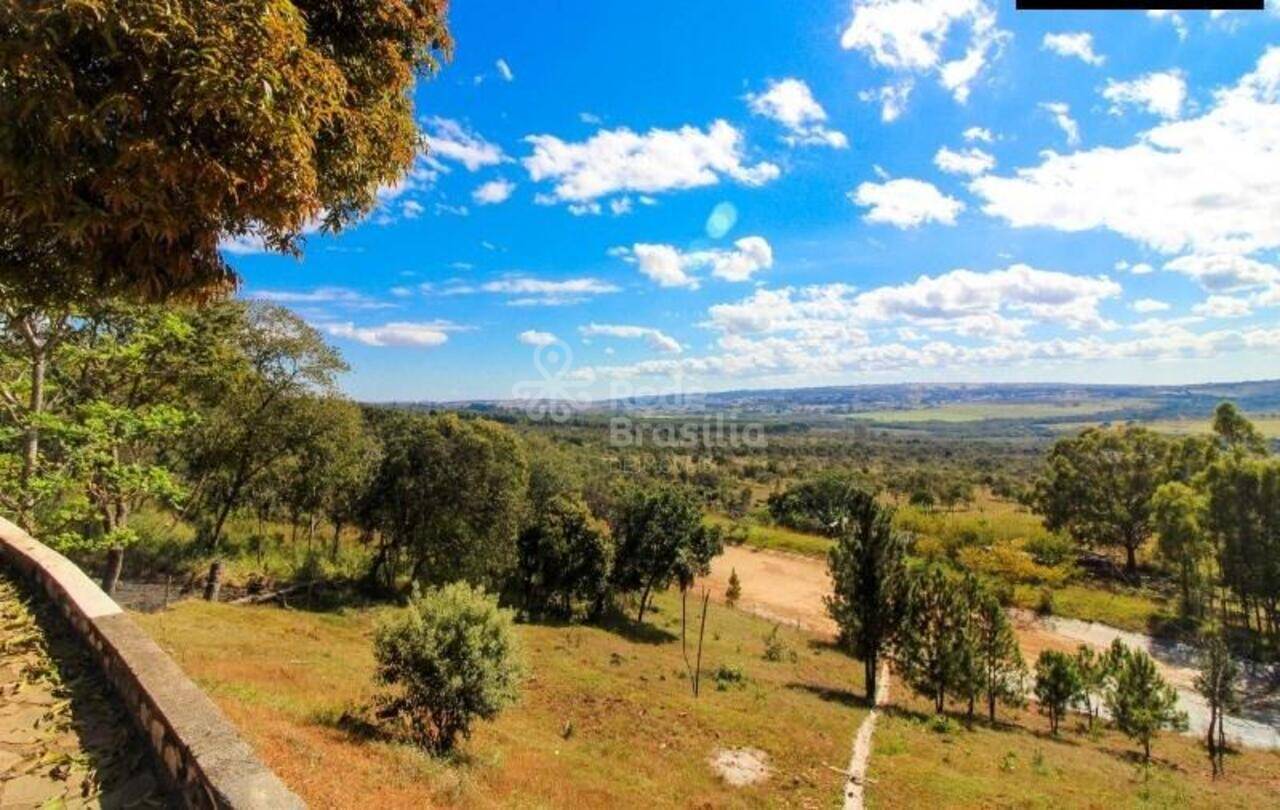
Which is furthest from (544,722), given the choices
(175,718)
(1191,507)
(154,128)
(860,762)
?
(1191,507)

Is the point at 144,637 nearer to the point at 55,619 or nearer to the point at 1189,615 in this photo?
the point at 55,619

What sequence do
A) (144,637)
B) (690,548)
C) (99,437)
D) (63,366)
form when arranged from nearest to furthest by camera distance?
(144,637), (99,437), (63,366), (690,548)

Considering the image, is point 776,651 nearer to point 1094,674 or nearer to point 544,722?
point 1094,674

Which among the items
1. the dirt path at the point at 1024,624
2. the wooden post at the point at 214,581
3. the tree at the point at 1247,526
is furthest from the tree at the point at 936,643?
the wooden post at the point at 214,581

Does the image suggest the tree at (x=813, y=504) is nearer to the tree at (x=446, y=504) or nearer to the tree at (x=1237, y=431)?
the tree at (x=1237, y=431)

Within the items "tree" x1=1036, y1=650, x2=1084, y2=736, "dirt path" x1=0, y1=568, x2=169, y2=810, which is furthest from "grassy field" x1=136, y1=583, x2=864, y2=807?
"tree" x1=1036, y1=650, x2=1084, y2=736

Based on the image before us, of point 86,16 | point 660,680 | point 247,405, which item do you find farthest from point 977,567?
point 86,16

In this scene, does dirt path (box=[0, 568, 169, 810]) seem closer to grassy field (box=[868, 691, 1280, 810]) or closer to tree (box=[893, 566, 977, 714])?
grassy field (box=[868, 691, 1280, 810])
